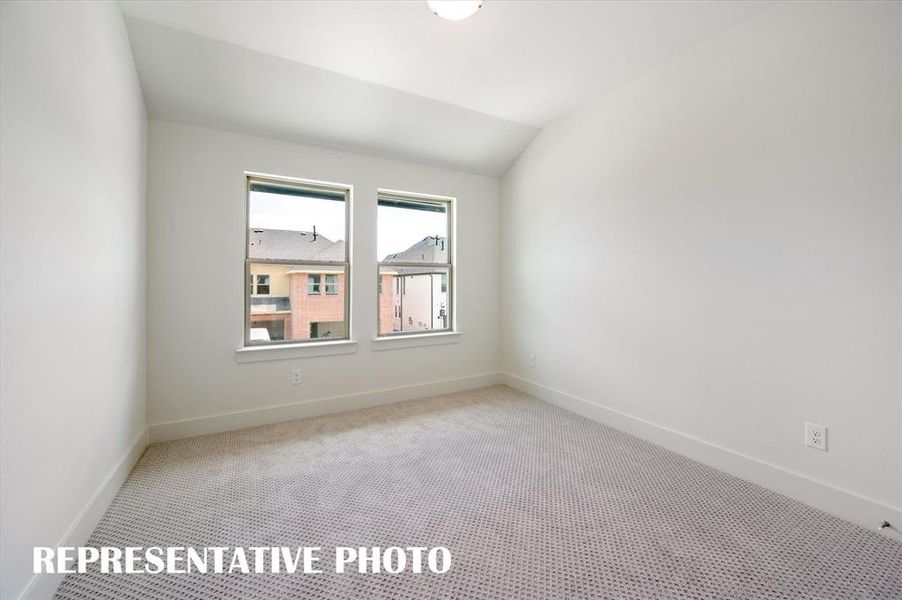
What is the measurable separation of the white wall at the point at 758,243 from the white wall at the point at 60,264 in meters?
3.08

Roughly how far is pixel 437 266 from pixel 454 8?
7.48 feet

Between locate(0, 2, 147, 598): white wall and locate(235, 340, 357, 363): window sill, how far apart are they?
2.73 ft

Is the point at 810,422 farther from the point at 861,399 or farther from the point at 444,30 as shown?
the point at 444,30

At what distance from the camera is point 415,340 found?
3.69 meters

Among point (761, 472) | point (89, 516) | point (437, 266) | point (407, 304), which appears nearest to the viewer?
point (89, 516)

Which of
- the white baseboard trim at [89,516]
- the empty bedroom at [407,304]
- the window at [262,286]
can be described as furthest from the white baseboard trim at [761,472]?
the white baseboard trim at [89,516]

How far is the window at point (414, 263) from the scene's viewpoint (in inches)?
144

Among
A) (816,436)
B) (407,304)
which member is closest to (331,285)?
(407,304)

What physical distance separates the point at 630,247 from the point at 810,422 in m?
1.43

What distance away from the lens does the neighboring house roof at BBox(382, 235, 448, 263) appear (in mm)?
3781

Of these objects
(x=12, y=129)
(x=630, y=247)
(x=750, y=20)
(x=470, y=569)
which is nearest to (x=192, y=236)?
(x=12, y=129)

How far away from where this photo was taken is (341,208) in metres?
3.44

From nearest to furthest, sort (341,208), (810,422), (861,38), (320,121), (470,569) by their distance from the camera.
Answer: (470,569), (861,38), (810,422), (320,121), (341,208)

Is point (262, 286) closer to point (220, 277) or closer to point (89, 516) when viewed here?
point (220, 277)
